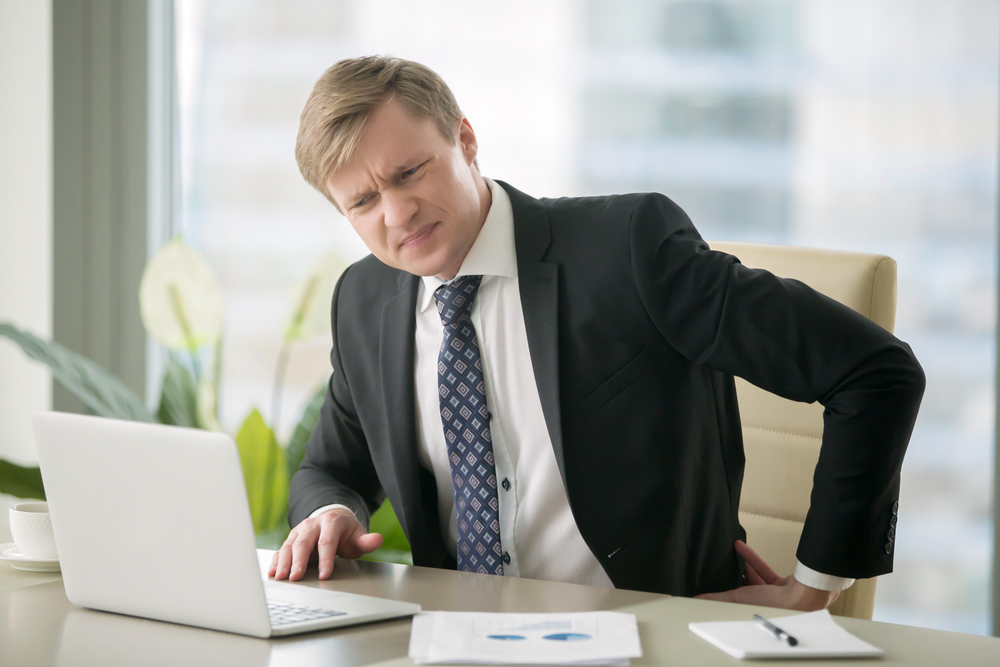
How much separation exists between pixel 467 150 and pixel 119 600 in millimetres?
841

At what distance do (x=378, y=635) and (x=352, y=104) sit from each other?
0.73m

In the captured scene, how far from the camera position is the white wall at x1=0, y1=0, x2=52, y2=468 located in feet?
9.47

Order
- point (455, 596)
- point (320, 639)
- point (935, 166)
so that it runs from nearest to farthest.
Answer: point (320, 639), point (455, 596), point (935, 166)

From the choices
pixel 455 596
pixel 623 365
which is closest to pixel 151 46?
pixel 623 365

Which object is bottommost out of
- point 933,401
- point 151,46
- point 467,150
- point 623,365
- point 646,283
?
point 933,401

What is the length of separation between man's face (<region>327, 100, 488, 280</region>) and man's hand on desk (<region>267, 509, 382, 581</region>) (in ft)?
1.27

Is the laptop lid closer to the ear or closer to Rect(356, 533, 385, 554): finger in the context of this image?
Rect(356, 533, 385, 554): finger

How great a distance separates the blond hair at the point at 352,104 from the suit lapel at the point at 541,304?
193 millimetres

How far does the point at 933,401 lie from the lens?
2.38m

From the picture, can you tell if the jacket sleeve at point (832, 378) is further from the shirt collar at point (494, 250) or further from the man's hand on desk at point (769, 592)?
the shirt collar at point (494, 250)

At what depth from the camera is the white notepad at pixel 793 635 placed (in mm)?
858

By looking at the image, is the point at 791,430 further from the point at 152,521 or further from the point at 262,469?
the point at 262,469

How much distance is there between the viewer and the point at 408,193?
53.0 inches

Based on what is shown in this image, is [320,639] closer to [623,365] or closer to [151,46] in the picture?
[623,365]
